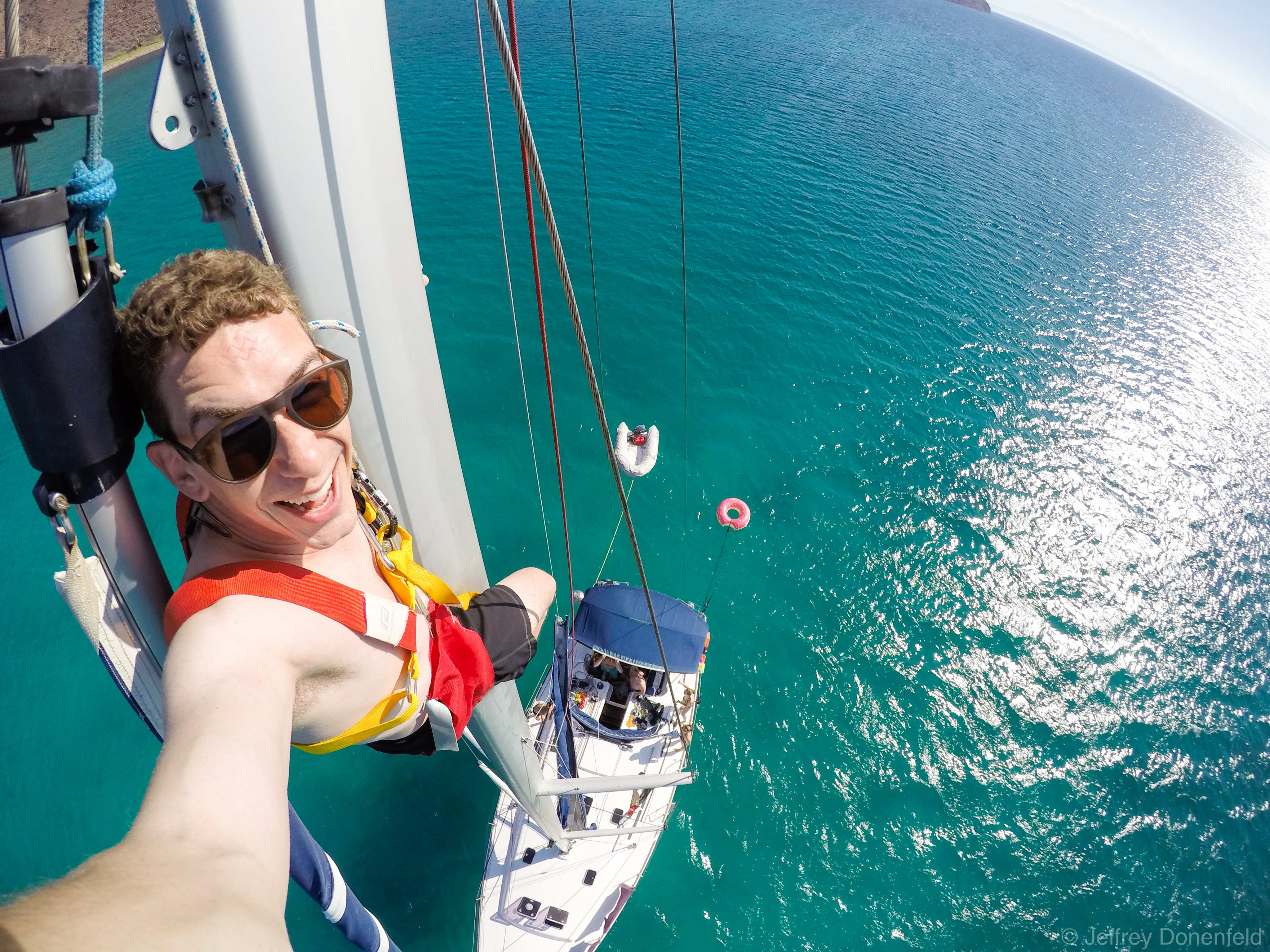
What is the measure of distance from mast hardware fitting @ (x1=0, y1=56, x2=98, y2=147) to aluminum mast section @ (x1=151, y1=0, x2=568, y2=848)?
39 cm

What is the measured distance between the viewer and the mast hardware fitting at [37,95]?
1305mm

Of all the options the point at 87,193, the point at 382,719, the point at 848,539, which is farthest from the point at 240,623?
the point at 848,539

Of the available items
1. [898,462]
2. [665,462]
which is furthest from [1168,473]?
[665,462]

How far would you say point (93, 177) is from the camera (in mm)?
1636

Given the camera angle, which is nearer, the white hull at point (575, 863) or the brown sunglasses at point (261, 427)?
Answer: the brown sunglasses at point (261, 427)

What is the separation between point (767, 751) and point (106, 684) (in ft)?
49.9

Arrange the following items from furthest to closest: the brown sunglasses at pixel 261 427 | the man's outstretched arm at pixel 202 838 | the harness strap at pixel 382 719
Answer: the harness strap at pixel 382 719 → the brown sunglasses at pixel 261 427 → the man's outstretched arm at pixel 202 838

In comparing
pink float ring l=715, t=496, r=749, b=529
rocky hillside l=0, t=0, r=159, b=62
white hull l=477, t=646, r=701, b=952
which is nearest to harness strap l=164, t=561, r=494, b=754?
white hull l=477, t=646, r=701, b=952

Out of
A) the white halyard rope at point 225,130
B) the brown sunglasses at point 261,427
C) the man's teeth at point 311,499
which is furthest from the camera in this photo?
the man's teeth at point 311,499

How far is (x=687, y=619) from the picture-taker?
38.1 ft

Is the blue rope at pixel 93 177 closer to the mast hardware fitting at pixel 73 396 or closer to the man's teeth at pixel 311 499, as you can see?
the mast hardware fitting at pixel 73 396

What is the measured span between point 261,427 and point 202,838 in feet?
4.32

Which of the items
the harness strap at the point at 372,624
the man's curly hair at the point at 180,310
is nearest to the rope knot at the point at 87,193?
the man's curly hair at the point at 180,310

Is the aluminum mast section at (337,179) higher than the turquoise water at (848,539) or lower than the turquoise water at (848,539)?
higher
